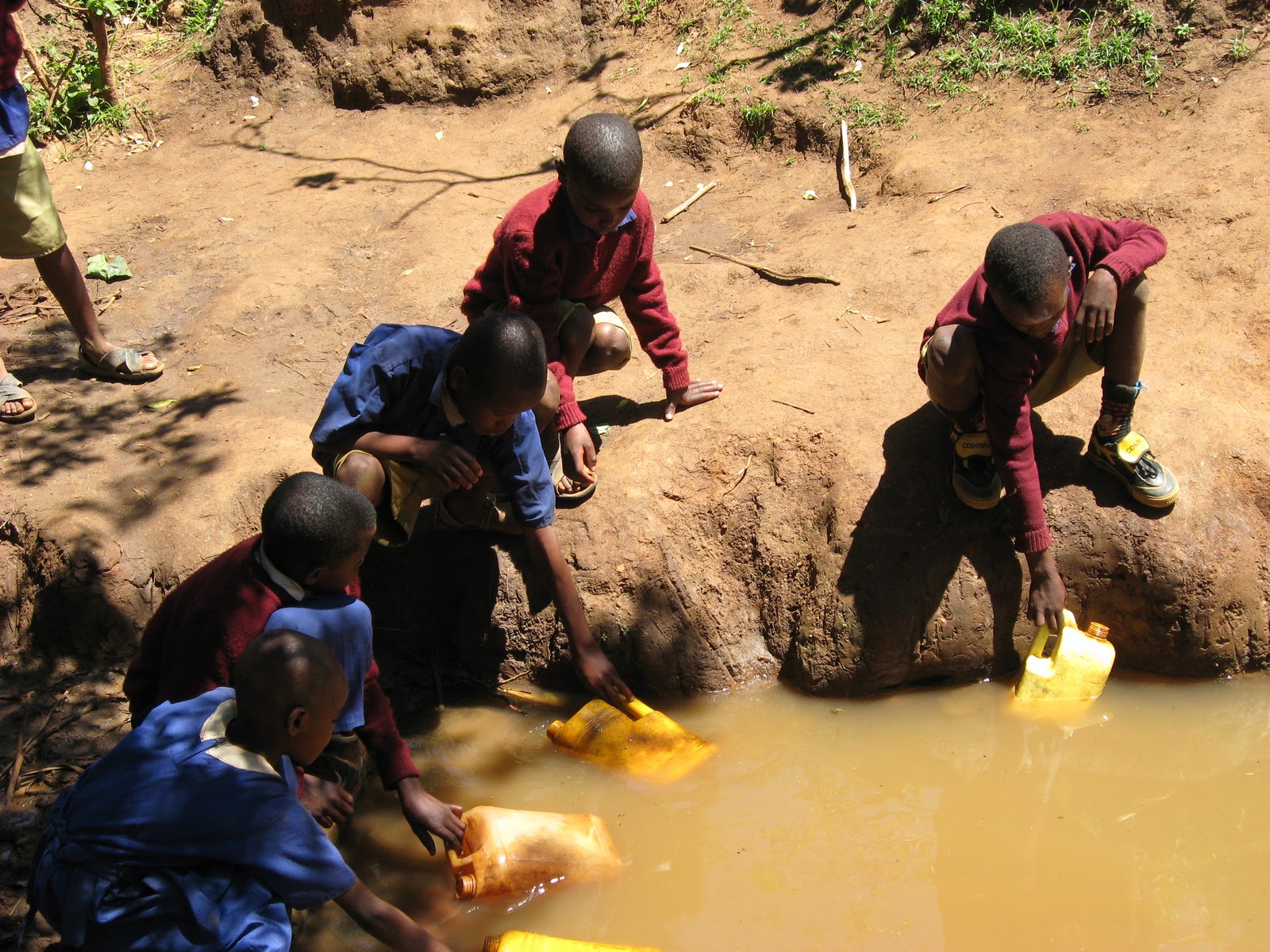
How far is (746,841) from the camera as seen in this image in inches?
103

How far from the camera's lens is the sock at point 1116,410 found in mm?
2887

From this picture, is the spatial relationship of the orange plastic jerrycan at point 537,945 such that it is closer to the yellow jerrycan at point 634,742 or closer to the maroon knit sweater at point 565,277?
the yellow jerrycan at point 634,742

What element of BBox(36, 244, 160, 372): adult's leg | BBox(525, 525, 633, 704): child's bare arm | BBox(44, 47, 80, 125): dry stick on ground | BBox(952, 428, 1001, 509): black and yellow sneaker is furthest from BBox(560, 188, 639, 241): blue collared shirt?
BBox(44, 47, 80, 125): dry stick on ground

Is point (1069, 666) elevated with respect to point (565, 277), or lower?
lower

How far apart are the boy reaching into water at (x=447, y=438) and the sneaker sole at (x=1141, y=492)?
151cm

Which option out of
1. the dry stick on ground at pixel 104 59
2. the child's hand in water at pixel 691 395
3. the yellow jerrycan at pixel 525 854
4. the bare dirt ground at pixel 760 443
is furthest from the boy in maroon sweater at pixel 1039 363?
the dry stick on ground at pixel 104 59

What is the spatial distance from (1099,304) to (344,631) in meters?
2.04

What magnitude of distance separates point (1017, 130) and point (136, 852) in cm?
454

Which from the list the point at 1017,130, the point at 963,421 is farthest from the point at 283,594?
the point at 1017,130

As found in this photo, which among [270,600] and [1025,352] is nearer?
[270,600]

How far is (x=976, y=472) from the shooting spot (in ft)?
9.74

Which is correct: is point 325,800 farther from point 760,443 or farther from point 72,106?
point 72,106

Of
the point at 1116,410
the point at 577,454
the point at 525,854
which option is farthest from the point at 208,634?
the point at 1116,410

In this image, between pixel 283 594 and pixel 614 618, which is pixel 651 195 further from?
pixel 283 594
